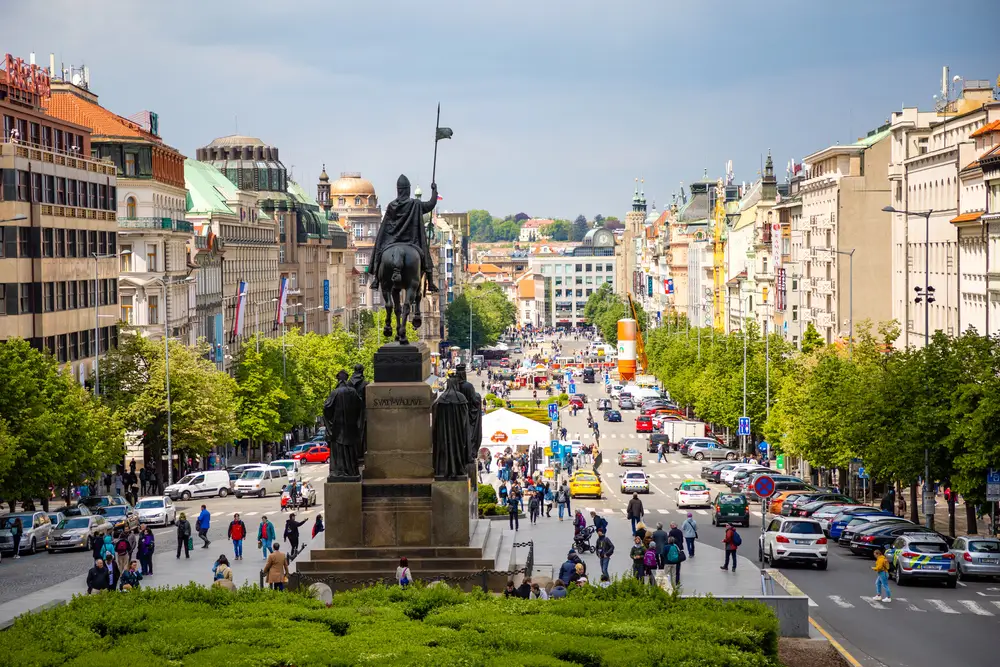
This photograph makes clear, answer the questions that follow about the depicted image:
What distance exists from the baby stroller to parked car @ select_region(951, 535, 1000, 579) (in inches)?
401

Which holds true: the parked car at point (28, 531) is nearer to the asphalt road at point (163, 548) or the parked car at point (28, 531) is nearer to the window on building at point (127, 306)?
the asphalt road at point (163, 548)

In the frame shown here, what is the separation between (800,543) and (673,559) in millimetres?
8843

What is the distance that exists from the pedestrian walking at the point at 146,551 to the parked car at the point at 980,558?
71.2 ft

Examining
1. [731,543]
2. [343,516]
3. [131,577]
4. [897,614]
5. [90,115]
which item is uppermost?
A: [90,115]

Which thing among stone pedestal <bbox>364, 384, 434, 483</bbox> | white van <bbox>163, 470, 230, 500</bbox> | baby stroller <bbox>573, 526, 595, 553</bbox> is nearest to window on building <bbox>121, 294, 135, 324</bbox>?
white van <bbox>163, 470, 230, 500</bbox>

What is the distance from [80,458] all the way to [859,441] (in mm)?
28163

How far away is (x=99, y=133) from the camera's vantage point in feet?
353

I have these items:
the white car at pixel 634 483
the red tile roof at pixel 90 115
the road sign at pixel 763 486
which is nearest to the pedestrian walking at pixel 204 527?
the road sign at pixel 763 486

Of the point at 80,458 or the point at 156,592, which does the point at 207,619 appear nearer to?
the point at 156,592

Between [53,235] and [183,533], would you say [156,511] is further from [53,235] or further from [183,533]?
[53,235]

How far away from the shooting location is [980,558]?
5056cm

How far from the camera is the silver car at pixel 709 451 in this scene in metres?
110

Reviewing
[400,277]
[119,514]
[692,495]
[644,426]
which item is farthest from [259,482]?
[644,426]

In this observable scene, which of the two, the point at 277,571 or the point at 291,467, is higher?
the point at 277,571
